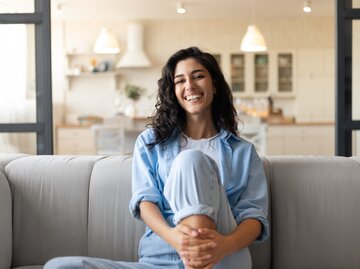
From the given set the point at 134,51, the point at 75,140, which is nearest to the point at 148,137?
the point at 75,140

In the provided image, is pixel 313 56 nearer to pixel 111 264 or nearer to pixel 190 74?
pixel 190 74

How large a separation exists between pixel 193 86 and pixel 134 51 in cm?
739

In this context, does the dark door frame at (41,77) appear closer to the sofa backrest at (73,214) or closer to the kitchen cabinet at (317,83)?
the sofa backrest at (73,214)

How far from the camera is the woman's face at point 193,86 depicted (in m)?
2.32

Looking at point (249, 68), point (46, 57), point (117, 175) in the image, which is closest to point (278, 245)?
point (117, 175)

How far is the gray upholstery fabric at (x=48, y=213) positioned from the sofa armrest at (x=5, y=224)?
0.19 ft

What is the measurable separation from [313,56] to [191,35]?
200 cm

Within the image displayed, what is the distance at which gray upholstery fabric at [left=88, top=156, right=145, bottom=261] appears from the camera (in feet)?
7.95

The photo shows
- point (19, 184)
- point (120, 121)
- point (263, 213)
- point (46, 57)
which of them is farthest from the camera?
point (120, 121)

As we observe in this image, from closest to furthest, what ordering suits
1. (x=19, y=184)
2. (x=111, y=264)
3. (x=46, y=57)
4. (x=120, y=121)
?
(x=111, y=264) → (x=19, y=184) → (x=46, y=57) → (x=120, y=121)

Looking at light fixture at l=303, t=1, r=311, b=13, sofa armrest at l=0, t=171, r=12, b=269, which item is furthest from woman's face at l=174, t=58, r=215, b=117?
light fixture at l=303, t=1, r=311, b=13

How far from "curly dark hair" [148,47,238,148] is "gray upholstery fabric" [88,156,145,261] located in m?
0.26

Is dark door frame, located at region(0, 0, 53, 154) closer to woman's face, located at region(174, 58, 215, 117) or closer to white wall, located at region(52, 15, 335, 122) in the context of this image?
woman's face, located at region(174, 58, 215, 117)

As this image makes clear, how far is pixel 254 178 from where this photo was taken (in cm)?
226
